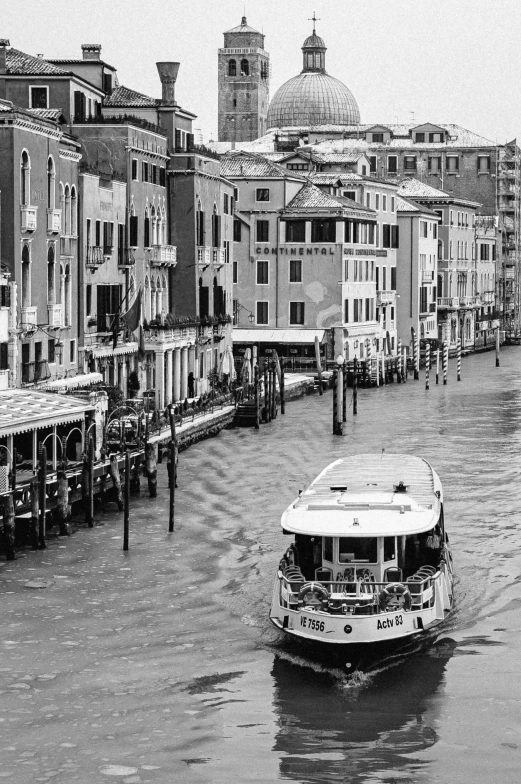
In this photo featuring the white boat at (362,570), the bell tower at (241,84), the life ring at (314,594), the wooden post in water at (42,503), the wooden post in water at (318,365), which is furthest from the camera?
the bell tower at (241,84)

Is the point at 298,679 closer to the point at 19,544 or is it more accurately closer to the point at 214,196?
the point at 19,544

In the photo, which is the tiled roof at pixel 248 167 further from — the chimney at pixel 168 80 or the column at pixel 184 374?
the column at pixel 184 374

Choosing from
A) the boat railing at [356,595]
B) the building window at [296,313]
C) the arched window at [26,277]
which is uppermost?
the arched window at [26,277]

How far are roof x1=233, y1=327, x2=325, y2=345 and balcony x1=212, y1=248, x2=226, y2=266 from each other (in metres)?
12.7

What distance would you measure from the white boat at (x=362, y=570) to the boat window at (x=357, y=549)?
0.02 meters

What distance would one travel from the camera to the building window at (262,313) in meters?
77.1

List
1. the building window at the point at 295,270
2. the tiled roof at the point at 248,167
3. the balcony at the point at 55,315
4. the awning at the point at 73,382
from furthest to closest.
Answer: the building window at the point at 295,270
the tiled roof at the point at 248,167
the balcony at the point at 55,315
the awning at the point at 73,382

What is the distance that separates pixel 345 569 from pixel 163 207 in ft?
109

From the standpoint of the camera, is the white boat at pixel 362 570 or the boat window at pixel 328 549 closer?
the white boat at pixel 362 570

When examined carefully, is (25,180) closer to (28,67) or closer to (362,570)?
(28,67)

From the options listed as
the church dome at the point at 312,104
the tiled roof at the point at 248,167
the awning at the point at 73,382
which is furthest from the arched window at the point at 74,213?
the church dome at the point at 312,104

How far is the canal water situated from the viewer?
20.0m

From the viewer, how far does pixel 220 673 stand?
23.4 m

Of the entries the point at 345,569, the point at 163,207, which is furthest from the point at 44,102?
the point at 345,569
